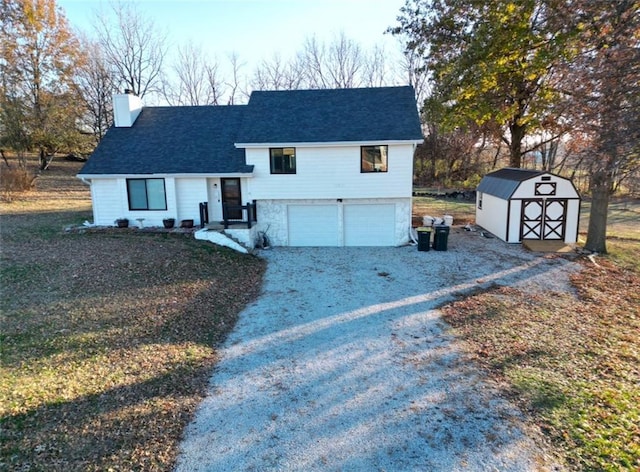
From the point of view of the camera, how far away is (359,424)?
17.4 ft

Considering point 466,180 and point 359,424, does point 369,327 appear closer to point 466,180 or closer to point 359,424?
point 359,424

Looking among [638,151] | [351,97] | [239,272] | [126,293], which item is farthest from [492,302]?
[351,97]

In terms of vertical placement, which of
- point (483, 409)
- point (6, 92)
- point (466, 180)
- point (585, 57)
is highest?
point (6, 92)

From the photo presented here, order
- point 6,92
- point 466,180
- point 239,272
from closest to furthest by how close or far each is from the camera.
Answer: point 239,272 → point 6,92 → point 466,180

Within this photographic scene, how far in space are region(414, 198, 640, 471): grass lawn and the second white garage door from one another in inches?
252

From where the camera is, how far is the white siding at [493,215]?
17.3 meters

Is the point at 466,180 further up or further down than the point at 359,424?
further up

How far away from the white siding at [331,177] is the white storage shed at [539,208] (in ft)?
15.5

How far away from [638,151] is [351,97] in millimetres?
12723

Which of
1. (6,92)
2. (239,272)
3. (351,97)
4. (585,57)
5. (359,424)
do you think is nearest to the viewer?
(359,424)

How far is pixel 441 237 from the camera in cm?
1555

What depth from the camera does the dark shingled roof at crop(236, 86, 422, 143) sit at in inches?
630

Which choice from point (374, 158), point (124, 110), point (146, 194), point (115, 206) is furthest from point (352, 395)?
point (124, 110)

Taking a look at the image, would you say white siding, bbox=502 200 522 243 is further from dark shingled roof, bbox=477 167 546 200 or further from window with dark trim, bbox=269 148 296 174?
window with dark trim, bbox=269 148 296 174
